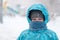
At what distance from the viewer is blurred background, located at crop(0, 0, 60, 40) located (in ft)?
18.0

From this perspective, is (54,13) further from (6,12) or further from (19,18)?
(6,12)

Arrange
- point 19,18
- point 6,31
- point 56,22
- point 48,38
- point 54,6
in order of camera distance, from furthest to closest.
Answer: point 19,18 < point 54,6 < point 56,22 < point 6,31 < point 48,38

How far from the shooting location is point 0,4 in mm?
6645

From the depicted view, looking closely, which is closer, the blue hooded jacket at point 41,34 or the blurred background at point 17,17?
the blue hooded jacket at point 41,34

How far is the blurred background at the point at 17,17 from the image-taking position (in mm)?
5474

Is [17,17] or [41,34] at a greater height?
[41,34]

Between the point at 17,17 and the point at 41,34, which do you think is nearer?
the point at 41,34

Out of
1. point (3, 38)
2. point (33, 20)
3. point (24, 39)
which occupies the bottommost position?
point (3, 38)

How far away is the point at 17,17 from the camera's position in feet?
26.0

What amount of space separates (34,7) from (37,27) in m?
0.14

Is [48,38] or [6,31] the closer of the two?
[48,38]

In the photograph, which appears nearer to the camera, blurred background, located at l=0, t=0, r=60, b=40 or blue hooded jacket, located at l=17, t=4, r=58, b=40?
blue hooded jacket, located at l=17, t=4, r=58, b=40

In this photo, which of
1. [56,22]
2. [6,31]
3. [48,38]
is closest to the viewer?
[48,38]

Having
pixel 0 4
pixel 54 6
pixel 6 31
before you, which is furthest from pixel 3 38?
pixel 54 6
